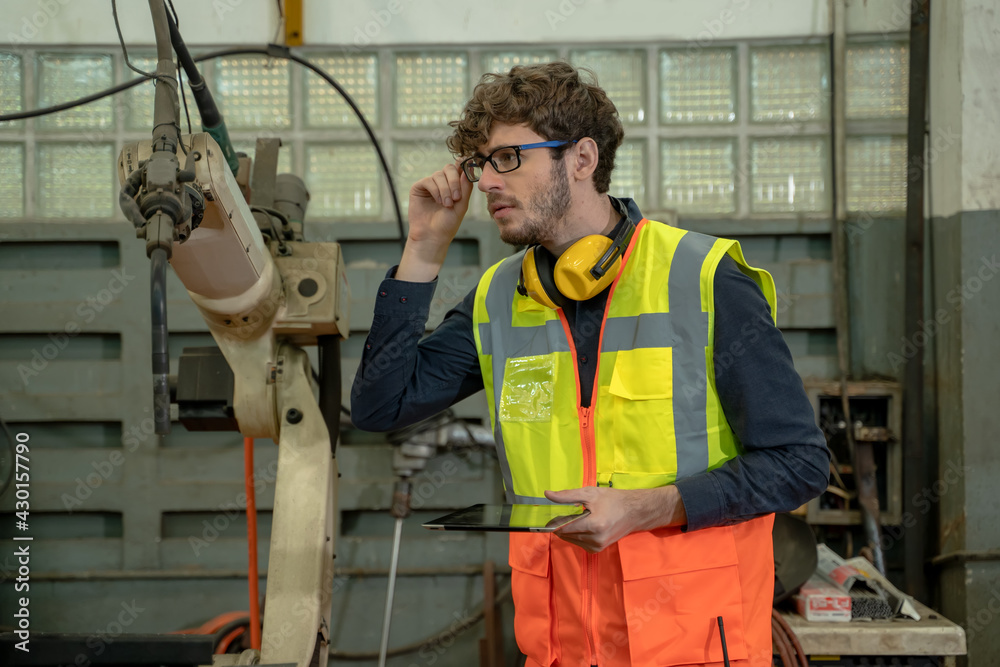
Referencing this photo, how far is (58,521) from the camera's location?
249cm

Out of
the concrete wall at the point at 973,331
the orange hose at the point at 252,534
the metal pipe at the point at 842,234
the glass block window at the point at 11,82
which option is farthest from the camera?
the glass block window at the point at 11,82

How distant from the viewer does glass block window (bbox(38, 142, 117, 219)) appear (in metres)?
2.54

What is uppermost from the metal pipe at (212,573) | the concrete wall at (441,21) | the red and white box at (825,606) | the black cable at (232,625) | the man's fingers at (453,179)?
the concrete wall at (441,21)

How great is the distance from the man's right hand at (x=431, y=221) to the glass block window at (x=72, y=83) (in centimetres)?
Answer: 178

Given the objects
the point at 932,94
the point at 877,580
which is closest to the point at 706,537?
the point at 877,580

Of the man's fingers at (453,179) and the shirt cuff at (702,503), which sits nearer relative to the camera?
the shirt cuff at (702,503)

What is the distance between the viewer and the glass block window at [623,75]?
8.40ft

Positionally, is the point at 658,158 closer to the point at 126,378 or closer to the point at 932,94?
the point at 932,94

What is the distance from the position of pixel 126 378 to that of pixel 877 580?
2.39 m

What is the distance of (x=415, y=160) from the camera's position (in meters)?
2.59

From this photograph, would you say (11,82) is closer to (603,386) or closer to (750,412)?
(603,386)

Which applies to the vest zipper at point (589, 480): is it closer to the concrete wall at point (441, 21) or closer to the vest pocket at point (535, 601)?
the vest pocket at point (535, 601)

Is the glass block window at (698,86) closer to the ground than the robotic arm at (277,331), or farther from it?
farther from it

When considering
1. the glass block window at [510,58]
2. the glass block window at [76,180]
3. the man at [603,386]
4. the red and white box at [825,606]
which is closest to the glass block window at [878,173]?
the glass block window at [510,58]
